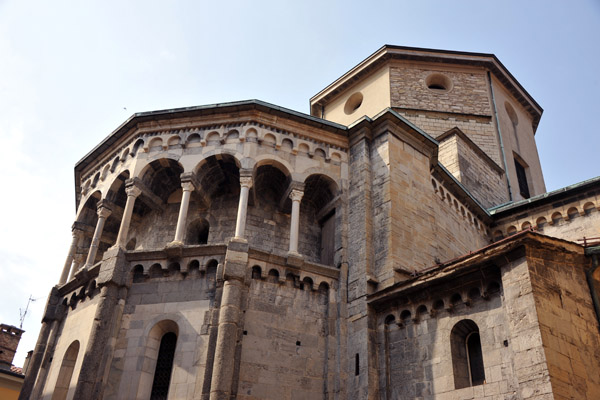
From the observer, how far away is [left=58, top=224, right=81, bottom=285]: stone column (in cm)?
1523

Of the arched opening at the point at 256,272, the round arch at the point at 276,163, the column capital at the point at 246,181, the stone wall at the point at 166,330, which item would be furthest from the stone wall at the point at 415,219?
the stone wall at the point at 166,330

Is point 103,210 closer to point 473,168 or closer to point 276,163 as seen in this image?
point 276,163

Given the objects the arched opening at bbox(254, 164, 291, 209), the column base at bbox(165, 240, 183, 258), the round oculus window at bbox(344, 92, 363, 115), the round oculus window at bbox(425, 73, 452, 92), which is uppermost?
the round oculus window at bbox(425, 73, 452, 92)

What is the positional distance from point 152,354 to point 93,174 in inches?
280

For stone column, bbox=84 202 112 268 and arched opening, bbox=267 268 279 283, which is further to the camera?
stone column, bbox=84 202 112 268

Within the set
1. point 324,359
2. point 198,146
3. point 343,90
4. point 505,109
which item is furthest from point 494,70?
point 324,359

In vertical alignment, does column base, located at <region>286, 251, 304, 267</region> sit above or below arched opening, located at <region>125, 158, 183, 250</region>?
below

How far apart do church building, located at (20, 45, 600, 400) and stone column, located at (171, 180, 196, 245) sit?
53 millimetres

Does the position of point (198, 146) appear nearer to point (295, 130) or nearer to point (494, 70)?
point (295, 130)

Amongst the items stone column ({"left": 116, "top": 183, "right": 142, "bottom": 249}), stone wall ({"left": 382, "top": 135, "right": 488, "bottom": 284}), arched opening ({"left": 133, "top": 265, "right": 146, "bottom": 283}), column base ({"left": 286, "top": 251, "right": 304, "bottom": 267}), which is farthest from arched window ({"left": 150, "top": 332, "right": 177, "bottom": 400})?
stone wall ({"left": 382, "top": 135, "right": 488, "bottom": 284})

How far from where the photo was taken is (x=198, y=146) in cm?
1521

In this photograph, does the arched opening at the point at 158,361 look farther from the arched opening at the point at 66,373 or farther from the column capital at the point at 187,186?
the column capital at the point at 187,186

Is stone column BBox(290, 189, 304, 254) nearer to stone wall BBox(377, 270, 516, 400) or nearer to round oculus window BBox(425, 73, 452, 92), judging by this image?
stone wall BBox(377, 270, 516, 400)

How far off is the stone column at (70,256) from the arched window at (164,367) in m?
4.32
